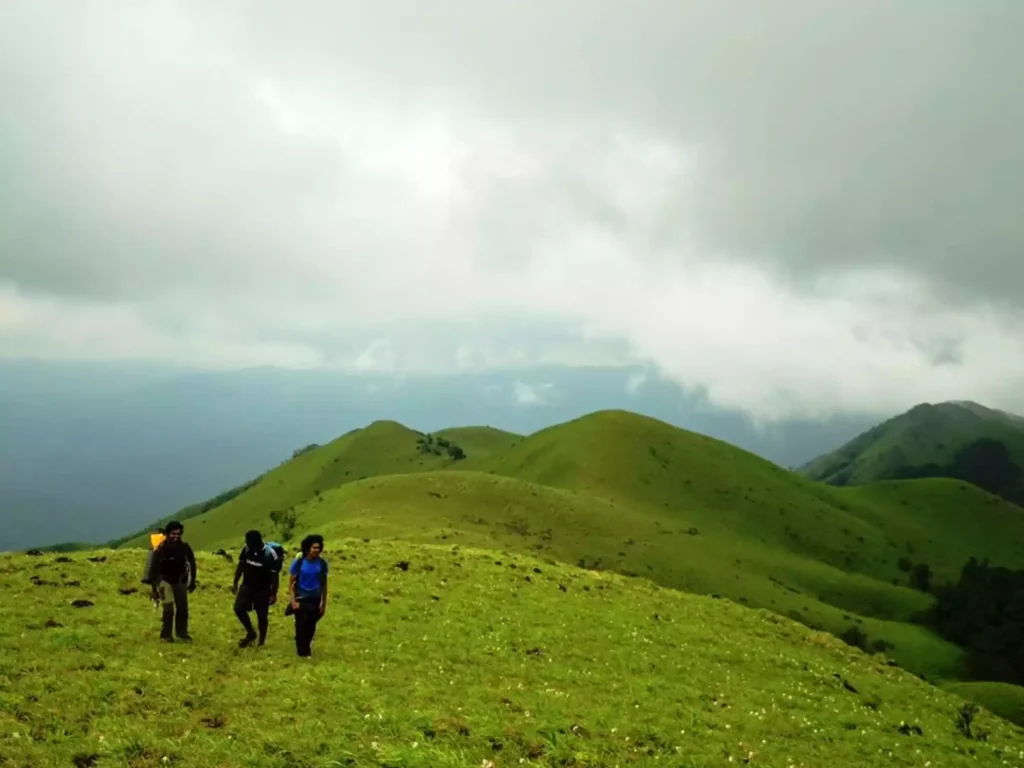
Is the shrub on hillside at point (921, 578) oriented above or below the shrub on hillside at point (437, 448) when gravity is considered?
below

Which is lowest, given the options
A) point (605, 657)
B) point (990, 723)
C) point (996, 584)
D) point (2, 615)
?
point (996, 584)

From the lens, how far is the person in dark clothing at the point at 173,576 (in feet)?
65.1

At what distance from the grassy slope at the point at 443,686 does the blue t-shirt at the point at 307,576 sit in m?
2.06

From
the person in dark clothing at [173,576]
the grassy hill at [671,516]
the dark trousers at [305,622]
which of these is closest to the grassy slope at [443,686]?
the dark trousers at [305,622]

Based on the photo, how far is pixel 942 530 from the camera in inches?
6294

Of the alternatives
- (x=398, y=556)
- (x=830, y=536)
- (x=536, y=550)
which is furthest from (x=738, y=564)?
(x=398, y=556)

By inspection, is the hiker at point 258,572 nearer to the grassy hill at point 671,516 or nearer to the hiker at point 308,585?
the hiker at point 308,585

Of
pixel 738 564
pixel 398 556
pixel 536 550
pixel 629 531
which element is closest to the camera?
pixel 398 556

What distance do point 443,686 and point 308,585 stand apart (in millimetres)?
4795

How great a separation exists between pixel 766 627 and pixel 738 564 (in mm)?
58885

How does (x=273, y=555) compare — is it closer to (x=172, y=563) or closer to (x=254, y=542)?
(x=254, y=542)

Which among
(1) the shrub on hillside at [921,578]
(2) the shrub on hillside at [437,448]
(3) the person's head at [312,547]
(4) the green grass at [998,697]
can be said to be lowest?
(1) the shrub on hillside at [921,578]

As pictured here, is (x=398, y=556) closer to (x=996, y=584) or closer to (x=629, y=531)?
(x=629, y=531)

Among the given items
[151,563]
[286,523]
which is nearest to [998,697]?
[151,563]
